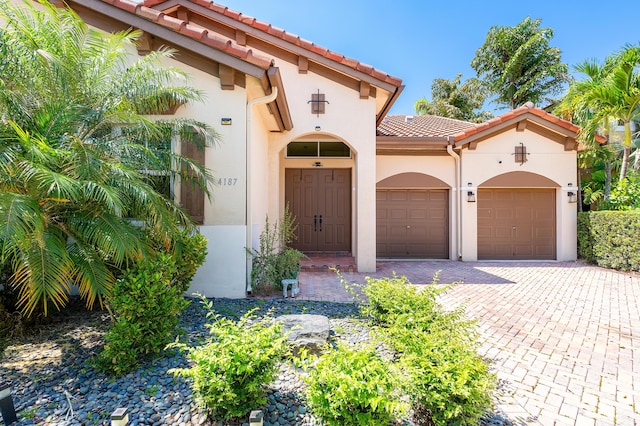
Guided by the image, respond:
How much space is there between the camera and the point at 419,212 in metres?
11.2

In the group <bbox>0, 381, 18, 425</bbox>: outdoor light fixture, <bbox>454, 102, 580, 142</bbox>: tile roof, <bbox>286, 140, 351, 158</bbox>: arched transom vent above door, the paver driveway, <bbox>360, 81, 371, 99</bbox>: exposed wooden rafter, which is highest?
<bbox>360, 81, 371, 99</bbox>: exposed wooden rafter

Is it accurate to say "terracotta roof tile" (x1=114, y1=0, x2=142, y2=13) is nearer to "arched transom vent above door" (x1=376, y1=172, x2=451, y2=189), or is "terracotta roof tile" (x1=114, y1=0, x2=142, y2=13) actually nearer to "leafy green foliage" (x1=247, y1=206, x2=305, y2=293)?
"leafy green foliage" (x1=247, y1=206, x2=305, y2=293)

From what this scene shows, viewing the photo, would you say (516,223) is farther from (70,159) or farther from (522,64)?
(522,64)

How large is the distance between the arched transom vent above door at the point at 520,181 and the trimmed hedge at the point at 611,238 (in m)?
1.72

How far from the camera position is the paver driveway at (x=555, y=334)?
2926 millimetres

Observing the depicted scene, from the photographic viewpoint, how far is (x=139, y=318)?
3.40 meters

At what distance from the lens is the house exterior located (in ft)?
20.3

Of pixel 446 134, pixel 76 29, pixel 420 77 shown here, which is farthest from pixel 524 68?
pixel 76 29

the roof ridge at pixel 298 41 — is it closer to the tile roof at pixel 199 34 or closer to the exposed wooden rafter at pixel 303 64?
the exposed wooden rafter at pixel 303 64

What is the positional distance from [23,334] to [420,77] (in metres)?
28.5

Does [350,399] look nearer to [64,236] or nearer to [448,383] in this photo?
[448,383]

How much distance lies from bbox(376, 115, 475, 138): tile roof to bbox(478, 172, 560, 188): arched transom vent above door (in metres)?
2.32

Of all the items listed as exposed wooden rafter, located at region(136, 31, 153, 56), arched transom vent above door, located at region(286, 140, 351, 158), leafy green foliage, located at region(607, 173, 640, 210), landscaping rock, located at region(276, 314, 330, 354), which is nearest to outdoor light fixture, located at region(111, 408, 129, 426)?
landscaping rock, located at region(276, 314, 330, 354)

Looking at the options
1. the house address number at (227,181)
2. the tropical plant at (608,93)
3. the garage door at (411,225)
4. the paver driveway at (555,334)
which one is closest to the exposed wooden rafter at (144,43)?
the house address number at (227,181)
